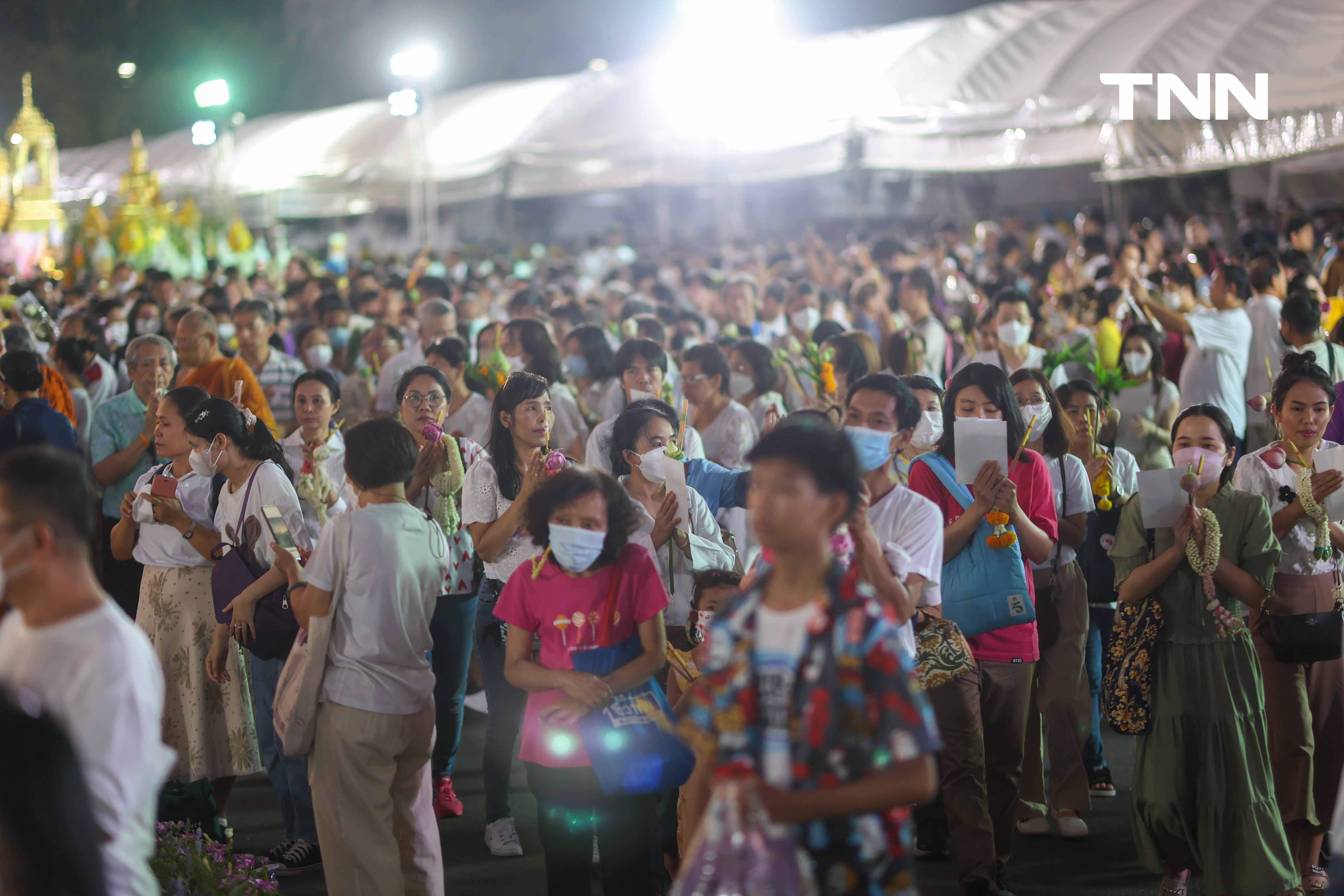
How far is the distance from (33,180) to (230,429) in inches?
1016

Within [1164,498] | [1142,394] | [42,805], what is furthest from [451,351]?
[42,805]

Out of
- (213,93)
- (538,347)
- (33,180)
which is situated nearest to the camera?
(538,347)

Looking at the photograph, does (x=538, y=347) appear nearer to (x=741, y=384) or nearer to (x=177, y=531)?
(x=741, y=384)

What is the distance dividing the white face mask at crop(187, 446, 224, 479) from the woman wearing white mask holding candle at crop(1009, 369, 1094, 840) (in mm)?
3053

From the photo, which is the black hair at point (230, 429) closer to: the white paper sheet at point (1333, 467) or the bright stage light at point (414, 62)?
the white paper sheet at point (1333, 467)

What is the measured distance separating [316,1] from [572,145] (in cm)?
2777

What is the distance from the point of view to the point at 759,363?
682cm

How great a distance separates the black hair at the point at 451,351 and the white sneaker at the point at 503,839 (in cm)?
269

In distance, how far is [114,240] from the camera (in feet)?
67.6

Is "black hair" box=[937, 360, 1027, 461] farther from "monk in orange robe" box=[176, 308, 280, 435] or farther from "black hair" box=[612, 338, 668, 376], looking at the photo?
"monk in orange robe" box=[176, 308, 280, 435]

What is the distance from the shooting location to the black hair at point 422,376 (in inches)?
220

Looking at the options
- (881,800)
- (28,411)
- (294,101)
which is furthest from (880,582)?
(294,101)

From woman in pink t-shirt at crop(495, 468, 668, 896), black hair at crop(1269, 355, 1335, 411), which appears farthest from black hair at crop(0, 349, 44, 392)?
black hair at crop(1269, 355, 1335, 411)

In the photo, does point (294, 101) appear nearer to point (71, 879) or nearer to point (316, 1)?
point (316, 1)
